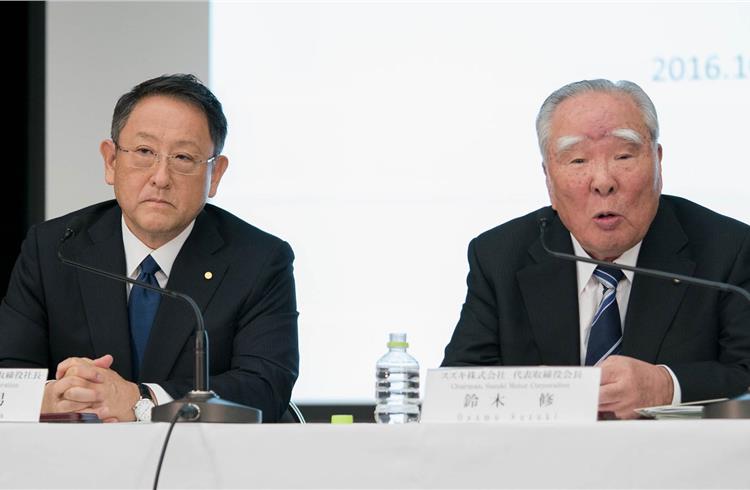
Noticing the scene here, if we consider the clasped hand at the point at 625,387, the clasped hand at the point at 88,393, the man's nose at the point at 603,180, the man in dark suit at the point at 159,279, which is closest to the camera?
the clasped hand at the point at 625,387

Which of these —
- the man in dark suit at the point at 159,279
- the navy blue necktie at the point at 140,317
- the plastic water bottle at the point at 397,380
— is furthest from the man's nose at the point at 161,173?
the plastic water bottle at the point at 397,380

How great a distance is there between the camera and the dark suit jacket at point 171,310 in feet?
9.40

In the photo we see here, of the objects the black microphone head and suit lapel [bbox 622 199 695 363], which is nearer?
suit lapel [bbox 622 199 695 363]

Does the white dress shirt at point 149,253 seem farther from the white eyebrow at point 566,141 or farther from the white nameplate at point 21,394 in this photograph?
the white eyebrow at point 566,141

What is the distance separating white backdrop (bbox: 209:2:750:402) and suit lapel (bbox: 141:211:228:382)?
0.89 m

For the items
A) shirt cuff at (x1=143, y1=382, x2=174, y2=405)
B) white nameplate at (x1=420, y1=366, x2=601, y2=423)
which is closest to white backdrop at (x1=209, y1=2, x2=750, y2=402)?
shirt cuff at (x1=143, y1=382, x2=174, y2=405)

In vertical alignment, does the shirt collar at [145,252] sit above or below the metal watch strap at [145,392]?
above

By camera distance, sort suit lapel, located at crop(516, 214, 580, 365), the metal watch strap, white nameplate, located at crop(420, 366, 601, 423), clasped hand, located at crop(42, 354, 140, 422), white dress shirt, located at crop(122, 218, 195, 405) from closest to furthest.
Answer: white nameplate, located at crop(420, 366, 601, 423), clasped hand, located at crop(42, 354, 140, 422), the metal watch strap, suit lapel, located at crop(516, 214, 580, 365), white dress shirt, located at crop(122, 218, 195, 405)

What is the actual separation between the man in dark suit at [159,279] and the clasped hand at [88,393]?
39 cm

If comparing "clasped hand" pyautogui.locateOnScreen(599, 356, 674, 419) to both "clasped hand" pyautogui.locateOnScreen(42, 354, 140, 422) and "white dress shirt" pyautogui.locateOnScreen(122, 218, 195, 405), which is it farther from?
"white dress shirt" pyautogui.locateOnScreen(122, 218, 195, 405)

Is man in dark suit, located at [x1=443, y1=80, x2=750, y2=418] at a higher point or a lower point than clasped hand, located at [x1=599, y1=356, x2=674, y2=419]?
higher

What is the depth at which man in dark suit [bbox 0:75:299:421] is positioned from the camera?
2877mm

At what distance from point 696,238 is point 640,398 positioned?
2.34 ft

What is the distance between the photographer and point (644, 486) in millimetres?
1711
